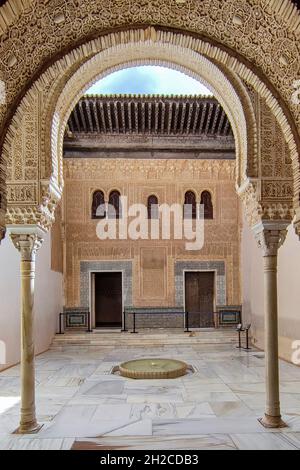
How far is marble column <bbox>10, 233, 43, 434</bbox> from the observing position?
193 inches

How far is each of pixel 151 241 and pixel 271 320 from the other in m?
8.91

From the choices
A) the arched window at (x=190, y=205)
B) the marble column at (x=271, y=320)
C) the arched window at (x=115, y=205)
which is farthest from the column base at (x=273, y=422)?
the arched window at (x=115, y=205)

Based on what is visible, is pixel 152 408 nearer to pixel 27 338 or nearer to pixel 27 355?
pixel 27 355

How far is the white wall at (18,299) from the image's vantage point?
9.09 meters

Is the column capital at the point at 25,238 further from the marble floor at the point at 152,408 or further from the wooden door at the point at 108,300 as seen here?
the wooden door at the point at 108,300

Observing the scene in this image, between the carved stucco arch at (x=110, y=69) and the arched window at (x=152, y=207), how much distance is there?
827 cm

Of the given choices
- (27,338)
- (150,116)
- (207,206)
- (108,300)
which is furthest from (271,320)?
(108,300)

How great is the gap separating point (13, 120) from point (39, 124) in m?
1.30

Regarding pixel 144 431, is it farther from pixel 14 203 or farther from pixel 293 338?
pixel 293 338

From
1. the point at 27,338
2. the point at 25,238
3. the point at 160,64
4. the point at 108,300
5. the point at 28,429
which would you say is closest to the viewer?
the point at 28,429

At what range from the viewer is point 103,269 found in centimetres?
1380

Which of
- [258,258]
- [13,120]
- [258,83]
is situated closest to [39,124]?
[13,120]

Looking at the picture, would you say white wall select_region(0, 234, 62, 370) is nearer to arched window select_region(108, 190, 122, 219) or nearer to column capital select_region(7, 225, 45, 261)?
arched window select_region(108, 190, 122, 219)

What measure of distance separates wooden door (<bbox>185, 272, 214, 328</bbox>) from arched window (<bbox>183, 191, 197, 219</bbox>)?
1.86m
